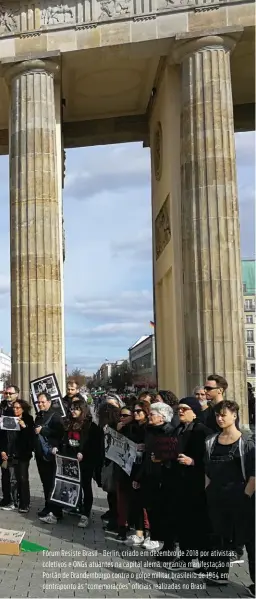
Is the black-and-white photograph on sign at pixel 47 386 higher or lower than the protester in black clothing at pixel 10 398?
higher

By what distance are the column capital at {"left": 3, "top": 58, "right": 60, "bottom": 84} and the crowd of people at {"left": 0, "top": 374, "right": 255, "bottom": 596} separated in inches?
415

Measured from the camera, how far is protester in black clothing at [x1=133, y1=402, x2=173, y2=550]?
7.02m

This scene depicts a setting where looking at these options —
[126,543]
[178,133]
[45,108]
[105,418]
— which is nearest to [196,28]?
[178,133]

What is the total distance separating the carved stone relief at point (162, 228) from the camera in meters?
18.6

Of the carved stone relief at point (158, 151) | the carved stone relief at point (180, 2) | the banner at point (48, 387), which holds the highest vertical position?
the carved stone relief at point (180, 2)

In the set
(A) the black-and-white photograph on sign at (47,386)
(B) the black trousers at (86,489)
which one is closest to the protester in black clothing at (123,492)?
(B) the black trousers at (86,489)

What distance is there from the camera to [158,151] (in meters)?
20.6

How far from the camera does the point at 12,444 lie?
9430 millimetres

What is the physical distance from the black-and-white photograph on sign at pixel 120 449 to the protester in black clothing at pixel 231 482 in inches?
67.5

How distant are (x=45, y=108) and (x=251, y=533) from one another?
13987mm

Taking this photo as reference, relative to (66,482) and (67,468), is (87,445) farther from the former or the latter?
(66,482)

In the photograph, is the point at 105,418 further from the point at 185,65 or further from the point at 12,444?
the point at 185,65

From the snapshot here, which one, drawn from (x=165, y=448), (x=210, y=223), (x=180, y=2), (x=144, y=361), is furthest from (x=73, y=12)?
(x=144, y=361)

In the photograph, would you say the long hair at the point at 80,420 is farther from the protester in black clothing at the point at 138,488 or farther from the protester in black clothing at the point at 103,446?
the protester in black clothing at the point at 138,488
